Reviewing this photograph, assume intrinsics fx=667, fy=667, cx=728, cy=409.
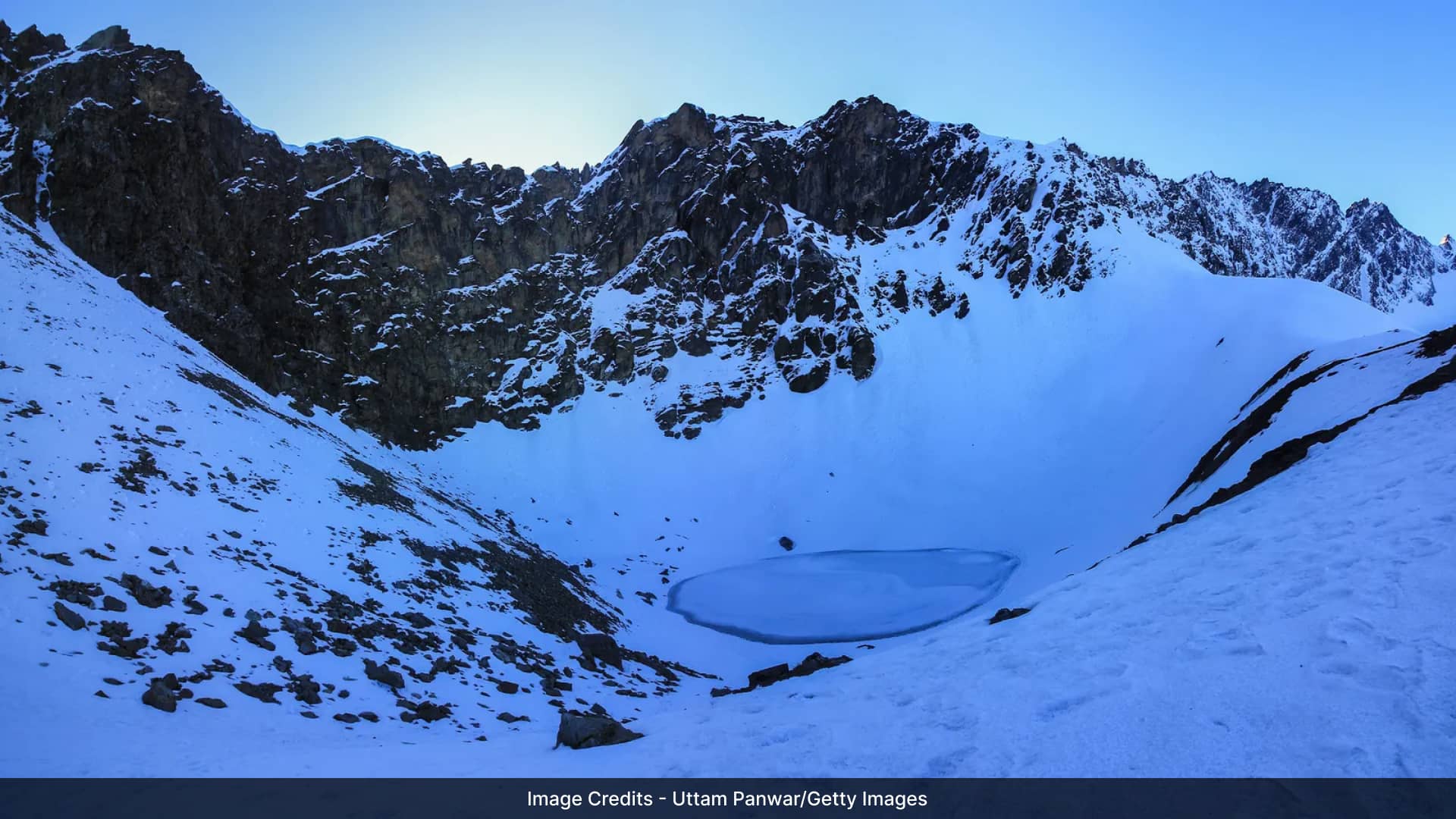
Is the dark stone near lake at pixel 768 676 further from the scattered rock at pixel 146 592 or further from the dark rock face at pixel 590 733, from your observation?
the scattered rock at pixel 146 592

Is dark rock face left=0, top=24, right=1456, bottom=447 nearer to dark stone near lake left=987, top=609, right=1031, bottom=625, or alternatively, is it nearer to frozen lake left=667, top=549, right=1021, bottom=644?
frozen lake left=667, top=549, right=1021, bottom=644

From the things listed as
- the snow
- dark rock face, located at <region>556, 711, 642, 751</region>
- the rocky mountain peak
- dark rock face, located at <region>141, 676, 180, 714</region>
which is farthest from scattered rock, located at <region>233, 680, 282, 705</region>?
the rocky mountain peak

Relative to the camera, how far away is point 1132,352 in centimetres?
5412

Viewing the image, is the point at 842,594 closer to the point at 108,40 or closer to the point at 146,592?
the point at 146,592

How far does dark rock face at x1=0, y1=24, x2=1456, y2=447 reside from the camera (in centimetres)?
4769

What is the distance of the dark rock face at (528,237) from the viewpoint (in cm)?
4769

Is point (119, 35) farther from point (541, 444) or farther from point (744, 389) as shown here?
point (744, 389)
